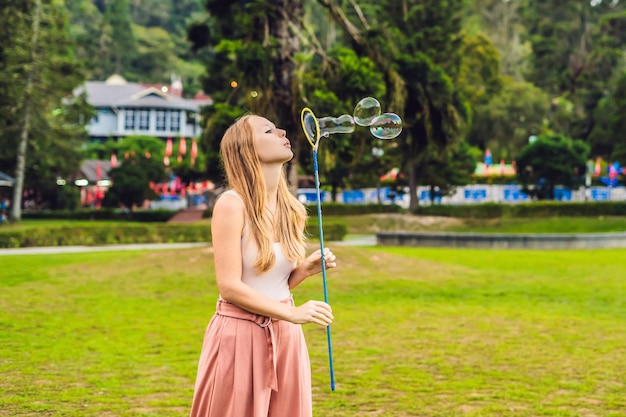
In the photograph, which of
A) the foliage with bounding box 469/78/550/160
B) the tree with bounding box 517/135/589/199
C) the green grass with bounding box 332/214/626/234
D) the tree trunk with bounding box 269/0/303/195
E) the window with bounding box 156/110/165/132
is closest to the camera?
the tree trunk with bounding box 269/0/303/195

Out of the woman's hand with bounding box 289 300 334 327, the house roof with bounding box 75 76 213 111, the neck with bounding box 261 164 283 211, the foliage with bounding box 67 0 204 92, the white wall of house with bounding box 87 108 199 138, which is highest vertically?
the foliage with bounding box 67 0 204 92

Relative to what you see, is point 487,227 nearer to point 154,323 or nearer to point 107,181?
point 107,181

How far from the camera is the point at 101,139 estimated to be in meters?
75.6

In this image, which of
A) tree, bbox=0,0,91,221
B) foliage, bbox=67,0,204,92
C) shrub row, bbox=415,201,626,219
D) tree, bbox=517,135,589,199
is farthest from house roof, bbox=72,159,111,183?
foliage, bbox=67,0,204,92

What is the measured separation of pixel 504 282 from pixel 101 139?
211 feet

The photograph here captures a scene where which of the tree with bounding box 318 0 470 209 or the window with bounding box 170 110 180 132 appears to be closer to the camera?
the tree with bounding box 318 0 470 209

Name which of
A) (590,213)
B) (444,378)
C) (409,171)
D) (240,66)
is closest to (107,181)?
(409,171)

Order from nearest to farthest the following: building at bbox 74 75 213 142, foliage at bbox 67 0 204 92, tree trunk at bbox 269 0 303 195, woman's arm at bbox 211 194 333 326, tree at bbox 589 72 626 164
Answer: woman's arm at bbox 211 194 333 326, tree trunk at bbox 269 0 303 195, tree at bbox 589 72 626 164, building at bbox 74 75 213 142, foliage at bbox 67 0 204 92

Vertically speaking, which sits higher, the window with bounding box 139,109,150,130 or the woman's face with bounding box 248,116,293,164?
the window with bounding box 139,109,150,130

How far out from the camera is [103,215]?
4228 cm

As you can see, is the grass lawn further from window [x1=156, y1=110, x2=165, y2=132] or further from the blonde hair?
window [x1=156, y1=110, x2=165, y2=132]

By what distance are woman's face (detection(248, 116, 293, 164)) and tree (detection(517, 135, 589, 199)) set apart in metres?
38.7

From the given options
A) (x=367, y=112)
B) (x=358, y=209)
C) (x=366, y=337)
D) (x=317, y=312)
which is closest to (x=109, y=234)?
(x=358, y=209)

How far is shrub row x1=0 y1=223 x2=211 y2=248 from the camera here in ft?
77.6
